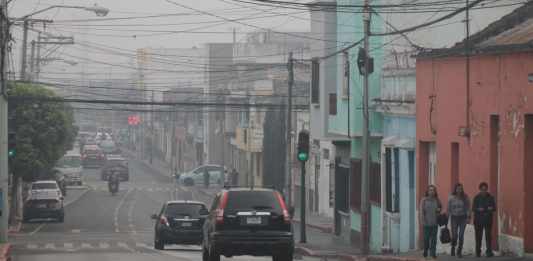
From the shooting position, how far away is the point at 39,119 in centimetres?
6469

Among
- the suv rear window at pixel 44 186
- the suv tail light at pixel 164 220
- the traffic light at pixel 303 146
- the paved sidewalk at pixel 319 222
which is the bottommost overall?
the paved sidewalk at pixel 319 222

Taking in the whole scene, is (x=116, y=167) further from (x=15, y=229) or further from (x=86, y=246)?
(x=86, y=246)

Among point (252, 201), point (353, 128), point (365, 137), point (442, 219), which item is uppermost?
point (353, 128)

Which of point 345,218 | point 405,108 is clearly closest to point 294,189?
point 345,218

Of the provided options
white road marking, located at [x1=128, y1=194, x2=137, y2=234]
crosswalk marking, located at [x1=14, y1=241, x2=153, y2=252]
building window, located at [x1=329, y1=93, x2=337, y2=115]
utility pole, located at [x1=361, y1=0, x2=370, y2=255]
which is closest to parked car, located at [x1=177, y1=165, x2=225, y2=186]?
white road marking, located at [x1=128, y1=194, x2=137, y2=234]

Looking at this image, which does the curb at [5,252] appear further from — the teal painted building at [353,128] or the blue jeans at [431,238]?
the teal painted building at [353,128]

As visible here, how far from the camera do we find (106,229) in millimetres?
59094

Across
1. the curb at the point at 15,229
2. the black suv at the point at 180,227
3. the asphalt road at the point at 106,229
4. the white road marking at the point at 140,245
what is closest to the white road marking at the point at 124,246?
the asphalt road at the point at 106,229

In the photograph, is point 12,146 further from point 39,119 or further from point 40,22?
point 39,119

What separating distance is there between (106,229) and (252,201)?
32.9m

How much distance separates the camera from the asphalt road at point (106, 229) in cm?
3619

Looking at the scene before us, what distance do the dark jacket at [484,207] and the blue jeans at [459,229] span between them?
648mm

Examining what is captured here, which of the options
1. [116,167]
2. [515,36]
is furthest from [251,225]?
[116,167]

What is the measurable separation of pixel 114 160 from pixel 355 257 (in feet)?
269
